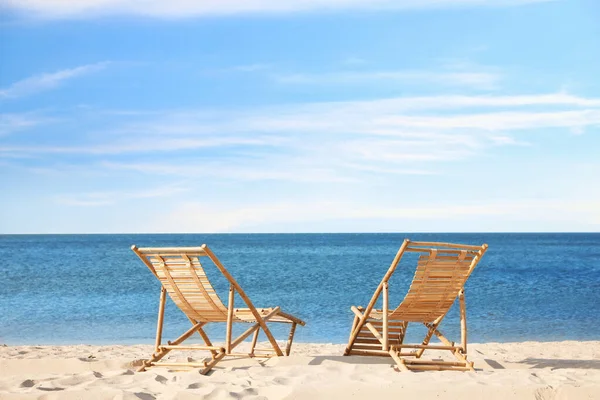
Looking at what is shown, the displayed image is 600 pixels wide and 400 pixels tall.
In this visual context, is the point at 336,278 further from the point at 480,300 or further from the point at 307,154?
the point at 307,154

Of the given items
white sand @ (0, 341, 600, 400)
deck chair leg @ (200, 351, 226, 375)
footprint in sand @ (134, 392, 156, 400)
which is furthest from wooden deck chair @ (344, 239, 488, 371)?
footprint in sand @ (134, 392, 156, 400)

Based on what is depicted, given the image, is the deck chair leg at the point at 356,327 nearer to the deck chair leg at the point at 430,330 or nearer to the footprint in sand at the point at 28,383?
the deck chair leg at the point at 430,330

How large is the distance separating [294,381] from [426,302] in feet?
5.14

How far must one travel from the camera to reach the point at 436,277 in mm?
5816

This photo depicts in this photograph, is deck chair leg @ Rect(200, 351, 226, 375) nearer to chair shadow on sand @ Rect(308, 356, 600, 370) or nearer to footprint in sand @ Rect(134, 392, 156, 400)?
chair shadow on sand @ Rect(308, 356, 600, 370)

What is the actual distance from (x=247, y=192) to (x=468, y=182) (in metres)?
15.7

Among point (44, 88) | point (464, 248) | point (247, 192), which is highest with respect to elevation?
point (44, 88)

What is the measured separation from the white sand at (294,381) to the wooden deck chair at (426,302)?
18 centimetres

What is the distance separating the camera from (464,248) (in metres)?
5.77

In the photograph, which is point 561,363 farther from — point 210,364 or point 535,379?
point 210,364

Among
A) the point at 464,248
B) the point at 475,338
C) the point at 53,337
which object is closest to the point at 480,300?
the point at 475,338

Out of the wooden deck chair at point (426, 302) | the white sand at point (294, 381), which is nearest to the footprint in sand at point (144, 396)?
the white sand at point (294, 381)

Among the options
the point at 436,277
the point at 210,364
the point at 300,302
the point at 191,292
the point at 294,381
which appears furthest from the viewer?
the point at 300,302

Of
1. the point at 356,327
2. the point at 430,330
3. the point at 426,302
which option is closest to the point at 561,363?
the point at 430,330
